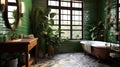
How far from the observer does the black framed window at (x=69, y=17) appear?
8.16 m

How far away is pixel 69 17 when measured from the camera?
8391mm

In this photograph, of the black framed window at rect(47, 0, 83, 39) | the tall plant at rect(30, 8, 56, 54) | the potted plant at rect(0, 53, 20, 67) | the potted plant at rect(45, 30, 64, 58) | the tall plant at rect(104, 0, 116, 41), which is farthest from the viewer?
the black framed window at rect(47, 0, 83, 39)

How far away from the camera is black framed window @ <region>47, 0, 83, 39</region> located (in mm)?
8164

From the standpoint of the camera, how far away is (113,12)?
7086 mm

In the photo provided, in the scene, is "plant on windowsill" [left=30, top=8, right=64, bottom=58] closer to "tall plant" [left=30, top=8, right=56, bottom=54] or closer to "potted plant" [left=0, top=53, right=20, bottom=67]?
"tall plant" [left=30, top=8, right=56, bottom=54]

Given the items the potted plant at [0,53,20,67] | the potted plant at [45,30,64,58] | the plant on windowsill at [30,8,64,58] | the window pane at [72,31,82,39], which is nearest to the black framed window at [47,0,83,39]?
the window pane at [72,31,82,39]

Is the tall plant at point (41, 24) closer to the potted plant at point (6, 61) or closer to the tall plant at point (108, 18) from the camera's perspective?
the tall plant at point (108, 18)

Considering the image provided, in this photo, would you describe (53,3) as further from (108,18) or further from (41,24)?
(108,18)

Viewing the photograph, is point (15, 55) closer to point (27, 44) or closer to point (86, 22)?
point (27, 44)

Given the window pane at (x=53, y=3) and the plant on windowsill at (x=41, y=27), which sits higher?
the window pane at (x=53, y=3)

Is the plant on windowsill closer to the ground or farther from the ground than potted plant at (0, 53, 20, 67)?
farther from the ground

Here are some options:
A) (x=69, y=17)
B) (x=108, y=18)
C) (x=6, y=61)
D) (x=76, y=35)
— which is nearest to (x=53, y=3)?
(x=69, y=17)

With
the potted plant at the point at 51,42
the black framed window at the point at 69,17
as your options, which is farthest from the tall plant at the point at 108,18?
the potted plant at the point at 51,42

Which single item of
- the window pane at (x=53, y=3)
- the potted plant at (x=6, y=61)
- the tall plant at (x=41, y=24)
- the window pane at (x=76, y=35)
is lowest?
the potted plant at (x=6, y=61)
